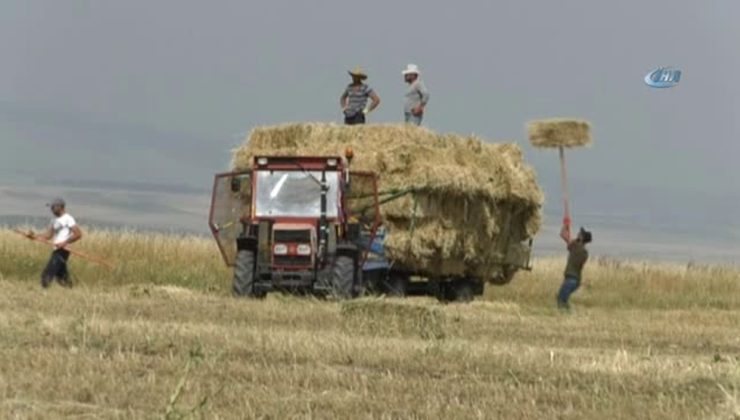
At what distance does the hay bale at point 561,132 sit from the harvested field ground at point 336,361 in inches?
258

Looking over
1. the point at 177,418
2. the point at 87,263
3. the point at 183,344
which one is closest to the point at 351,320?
the point at 183,344

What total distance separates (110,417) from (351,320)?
6.81 m

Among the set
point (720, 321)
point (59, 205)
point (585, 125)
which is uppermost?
point (585, 125)

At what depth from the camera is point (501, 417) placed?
719cm

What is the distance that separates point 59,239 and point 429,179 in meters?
5.65

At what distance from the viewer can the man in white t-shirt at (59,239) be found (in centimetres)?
2030

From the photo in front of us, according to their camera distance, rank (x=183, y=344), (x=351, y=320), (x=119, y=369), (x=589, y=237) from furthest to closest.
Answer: (x=589, y=237) < (x=351, y=320) < (x=183, y=344) < (x=119, y=369)

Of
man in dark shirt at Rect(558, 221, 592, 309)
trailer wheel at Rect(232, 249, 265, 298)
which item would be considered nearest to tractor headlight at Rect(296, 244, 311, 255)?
trailer wheel at Rect(232, 249, 265, 298)

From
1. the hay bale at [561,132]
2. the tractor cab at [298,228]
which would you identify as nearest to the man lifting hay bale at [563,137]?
the hay bale at [561,132]

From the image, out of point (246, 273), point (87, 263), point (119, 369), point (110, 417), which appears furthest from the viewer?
point (87, 263)

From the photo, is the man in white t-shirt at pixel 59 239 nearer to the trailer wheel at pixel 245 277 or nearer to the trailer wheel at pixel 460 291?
the trailer wheel at pixel 245 277

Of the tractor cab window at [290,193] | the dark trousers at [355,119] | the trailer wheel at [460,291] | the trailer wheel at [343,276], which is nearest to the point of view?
the trailer wheel at [343,276]

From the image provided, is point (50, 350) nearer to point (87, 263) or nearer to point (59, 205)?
point (59, 205)

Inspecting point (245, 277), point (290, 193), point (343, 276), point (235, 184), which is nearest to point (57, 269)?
point (235, 184)
